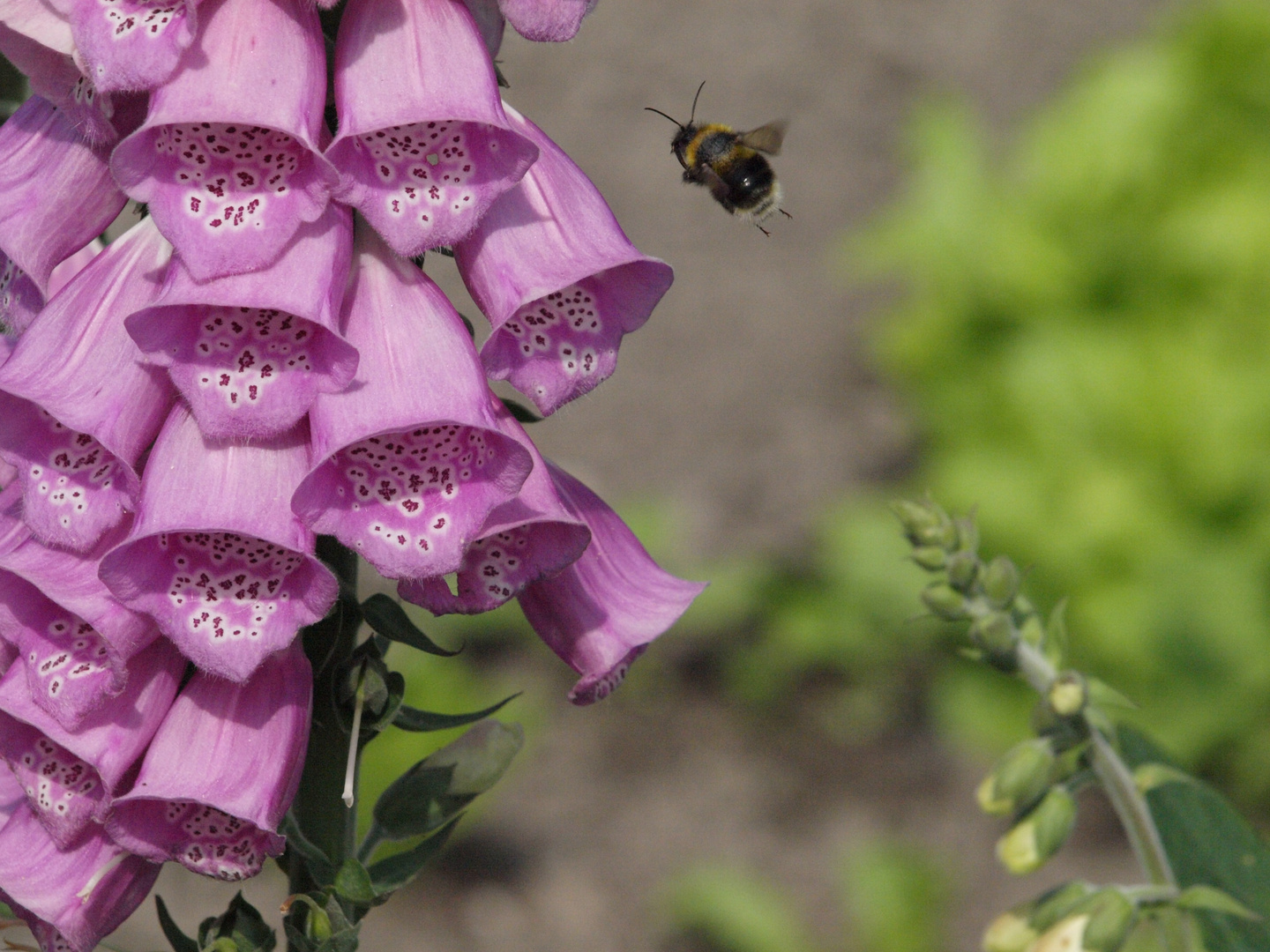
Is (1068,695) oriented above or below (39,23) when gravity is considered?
below

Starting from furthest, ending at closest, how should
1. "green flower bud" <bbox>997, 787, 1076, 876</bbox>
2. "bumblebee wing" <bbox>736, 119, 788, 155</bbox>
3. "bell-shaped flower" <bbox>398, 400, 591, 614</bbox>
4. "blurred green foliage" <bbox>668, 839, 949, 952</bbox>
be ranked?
"blurred green foliage" <bbox>668, 839, 949, 952</bbox> < "bumblebee wing" <bbox>736, 119, 788, 155</bbox> < "green flower bud" <bbox>997, 787, 1076, 876</bbox> < "bell-shaped flower" <bbox>398, 400, 591, 614</bbox>

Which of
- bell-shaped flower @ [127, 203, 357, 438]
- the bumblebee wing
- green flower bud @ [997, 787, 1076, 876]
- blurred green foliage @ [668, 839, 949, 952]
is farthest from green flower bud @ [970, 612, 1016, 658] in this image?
blurred green foliage @ [668, 839, 949, 952]

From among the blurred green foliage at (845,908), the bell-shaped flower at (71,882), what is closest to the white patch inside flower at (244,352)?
the bell-shaped flower at (71,882)

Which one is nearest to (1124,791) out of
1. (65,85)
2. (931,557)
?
(931,557)

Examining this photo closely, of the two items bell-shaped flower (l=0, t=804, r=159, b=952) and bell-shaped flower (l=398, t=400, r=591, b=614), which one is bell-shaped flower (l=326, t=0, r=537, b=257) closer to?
bell-shaped flower (l=398, t=400, r=591, b=614)

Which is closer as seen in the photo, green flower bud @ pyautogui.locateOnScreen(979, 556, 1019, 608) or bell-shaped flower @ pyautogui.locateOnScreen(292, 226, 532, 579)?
bell-shaped flower @ pyautogui.locateOnScreen(292, 226, 532, 579)

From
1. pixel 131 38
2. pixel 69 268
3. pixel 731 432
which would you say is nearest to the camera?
pixel 131 38

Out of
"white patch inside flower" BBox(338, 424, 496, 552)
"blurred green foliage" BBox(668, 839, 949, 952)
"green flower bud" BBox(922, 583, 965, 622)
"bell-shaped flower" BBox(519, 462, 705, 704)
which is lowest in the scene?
"blurred green foliage" BBox(668, 839, 949, 952)

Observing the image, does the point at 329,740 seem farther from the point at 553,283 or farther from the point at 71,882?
the point at 553,283
